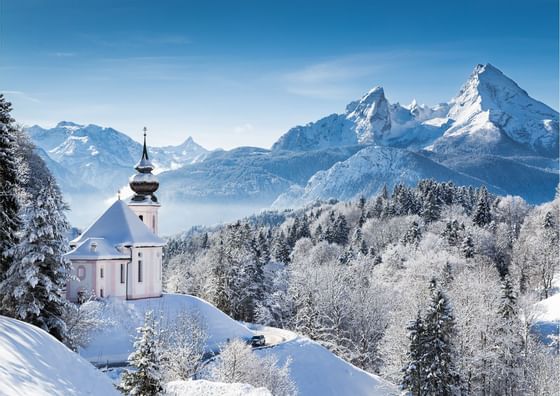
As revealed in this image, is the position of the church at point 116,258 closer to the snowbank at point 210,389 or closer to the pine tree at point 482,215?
the snowbank at point 210,389

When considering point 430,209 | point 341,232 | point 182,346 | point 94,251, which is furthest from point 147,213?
point 430,209

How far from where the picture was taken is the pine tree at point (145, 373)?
21391 mm

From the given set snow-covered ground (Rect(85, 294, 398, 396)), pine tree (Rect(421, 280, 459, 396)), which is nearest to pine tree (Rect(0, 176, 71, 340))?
snow-covered ground (Rect(85, 294, 398, 396))

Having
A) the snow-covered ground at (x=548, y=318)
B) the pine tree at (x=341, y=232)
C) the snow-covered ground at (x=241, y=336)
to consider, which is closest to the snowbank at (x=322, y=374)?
the snow-covered ground at (x=241, y=336)

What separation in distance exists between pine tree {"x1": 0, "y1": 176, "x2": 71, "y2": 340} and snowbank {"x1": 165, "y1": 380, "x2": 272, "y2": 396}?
5.58 meters

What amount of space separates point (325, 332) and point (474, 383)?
1666cm

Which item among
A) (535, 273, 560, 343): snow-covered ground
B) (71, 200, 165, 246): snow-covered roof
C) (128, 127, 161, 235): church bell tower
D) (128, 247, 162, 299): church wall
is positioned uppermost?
(128, 127, 161, 235): church bell tower

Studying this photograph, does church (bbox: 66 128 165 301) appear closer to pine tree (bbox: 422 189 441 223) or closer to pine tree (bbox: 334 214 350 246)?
pine tree (bbox: 334 214 350 246)

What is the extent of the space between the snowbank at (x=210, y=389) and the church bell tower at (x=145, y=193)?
80.6 feet

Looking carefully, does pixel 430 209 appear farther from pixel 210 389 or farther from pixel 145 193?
pixel 210 389

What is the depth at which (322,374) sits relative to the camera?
40.2 metres

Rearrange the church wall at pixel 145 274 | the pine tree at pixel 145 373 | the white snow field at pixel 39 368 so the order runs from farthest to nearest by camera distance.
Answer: the church wall at pixel 145 274 < the pine tree at pixel 145 373 < the white snow field at pixel 39 368

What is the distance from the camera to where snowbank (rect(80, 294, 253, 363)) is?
38188mm

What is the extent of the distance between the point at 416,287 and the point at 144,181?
90.3ft
